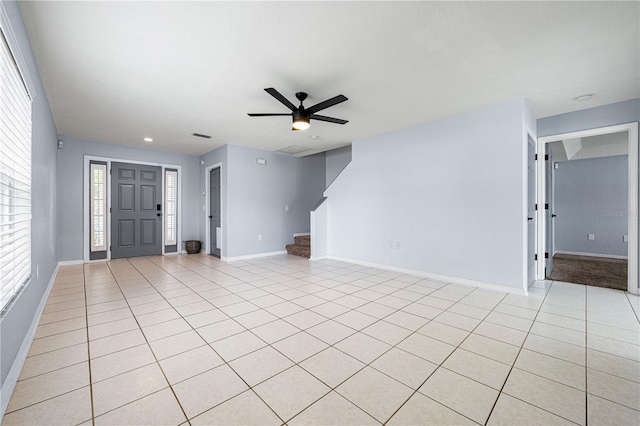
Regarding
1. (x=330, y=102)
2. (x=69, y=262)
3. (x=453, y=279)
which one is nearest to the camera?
(x=330, y=102)

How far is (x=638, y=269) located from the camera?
355 centimetres

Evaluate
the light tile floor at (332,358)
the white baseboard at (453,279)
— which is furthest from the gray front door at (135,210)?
the white baseboard at (453,279)

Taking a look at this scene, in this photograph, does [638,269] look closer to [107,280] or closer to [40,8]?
[40,8]

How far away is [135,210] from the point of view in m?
6.41

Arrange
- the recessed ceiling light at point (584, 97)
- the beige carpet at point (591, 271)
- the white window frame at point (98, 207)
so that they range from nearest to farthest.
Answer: the recessed ceiling light at point (584, 97), the beige carpet at point (591, 271), the white window frame at point (98, 207)

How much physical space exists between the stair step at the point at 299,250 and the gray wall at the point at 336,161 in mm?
2368

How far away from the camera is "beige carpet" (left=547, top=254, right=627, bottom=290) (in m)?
4.20

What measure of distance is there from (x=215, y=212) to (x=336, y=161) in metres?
3.77

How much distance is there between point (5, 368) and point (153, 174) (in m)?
5.77

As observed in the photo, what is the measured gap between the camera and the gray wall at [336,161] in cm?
791

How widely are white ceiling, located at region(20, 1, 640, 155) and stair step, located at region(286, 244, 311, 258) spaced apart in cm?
337

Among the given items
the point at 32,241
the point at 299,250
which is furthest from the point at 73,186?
the point at 299,250

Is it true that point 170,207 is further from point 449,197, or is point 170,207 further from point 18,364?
point 449,197

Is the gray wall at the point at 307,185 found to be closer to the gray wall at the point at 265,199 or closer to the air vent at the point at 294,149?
the gray wall at the point at 265,199
